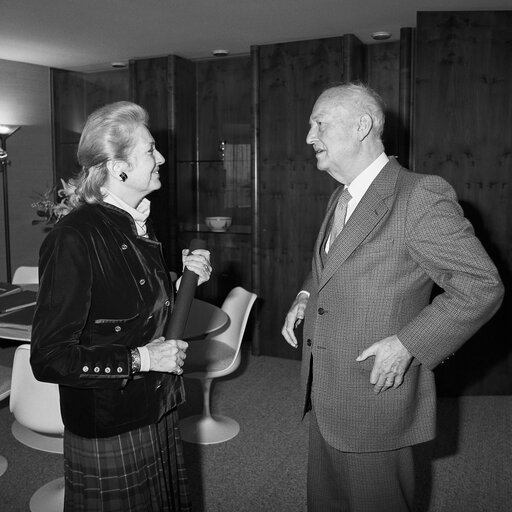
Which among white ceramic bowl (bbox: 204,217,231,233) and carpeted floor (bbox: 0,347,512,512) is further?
white ceramic bowl (bbox: 204,217,231,233)

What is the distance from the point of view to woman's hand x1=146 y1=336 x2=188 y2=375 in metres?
1.48

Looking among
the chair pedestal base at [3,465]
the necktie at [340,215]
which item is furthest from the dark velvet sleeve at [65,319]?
the chair pedestal base at [3,465]

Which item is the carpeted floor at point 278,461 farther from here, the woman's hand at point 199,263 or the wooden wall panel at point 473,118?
the woman's hand at point 199,263

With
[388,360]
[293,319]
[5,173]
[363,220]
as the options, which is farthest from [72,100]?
[388,360]

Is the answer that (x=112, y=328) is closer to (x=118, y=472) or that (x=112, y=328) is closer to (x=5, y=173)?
(x=118, y=472)

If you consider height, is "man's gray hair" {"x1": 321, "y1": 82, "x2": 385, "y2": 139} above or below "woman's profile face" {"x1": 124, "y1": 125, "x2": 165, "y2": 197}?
above

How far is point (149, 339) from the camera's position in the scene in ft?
5.33

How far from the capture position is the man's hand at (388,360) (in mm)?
1671

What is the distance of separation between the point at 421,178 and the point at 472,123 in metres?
2.35

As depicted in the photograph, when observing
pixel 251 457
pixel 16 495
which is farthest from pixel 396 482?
pixel 16 495

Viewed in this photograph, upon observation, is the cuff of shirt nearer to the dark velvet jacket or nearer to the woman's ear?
the dark velvet jacket

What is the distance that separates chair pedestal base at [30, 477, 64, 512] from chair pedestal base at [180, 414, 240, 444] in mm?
762

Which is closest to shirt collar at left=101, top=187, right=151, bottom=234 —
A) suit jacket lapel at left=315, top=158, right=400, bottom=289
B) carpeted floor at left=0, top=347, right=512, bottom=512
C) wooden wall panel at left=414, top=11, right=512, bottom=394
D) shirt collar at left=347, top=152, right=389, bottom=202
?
suit jacket lapel at left=315, top=158, right=400, bottom=289

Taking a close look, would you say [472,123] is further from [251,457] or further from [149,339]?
[149,339]
